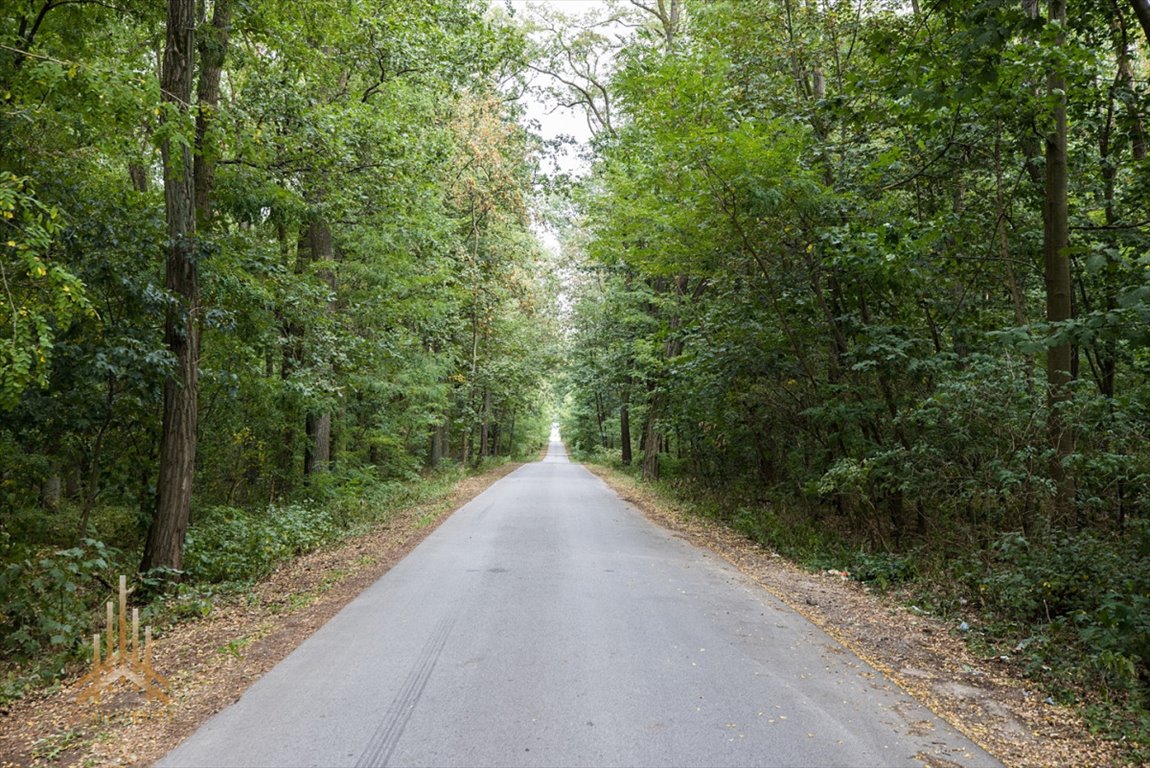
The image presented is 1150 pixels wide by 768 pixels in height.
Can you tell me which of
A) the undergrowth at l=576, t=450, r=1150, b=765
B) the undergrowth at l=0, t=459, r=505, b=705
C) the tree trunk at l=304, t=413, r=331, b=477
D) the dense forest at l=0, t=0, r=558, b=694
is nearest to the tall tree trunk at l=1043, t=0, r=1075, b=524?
the undergrowth at l=576, t=450, r=1150, b=765

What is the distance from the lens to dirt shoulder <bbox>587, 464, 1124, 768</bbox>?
400 centimetres

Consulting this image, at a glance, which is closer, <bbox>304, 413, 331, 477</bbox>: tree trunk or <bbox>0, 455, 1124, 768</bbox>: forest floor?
<bbox>0, 455, 1124, 768</bbox>: forest floor

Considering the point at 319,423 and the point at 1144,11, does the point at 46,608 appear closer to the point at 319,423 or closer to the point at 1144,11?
the point at 319,423

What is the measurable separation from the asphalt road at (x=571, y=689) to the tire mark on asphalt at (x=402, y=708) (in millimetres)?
16

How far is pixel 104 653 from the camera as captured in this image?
233 inches

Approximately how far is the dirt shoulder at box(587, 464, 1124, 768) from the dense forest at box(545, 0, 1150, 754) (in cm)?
36

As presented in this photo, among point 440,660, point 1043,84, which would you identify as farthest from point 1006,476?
point 440,660

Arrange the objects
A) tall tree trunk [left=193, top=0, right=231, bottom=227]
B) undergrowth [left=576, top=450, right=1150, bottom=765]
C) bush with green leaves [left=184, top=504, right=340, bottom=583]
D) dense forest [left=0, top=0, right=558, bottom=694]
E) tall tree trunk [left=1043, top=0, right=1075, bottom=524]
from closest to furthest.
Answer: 1. undergrowth [left=576, top=450, right=1150, bottom=765]
2. dense forest [left=0, top=0, right=558, bottom=694]
3. tall tree trunk [left=1043, top=0, right=1075, bottom=524]
4. bush with green leaves [left=184, top=504, right=340, bottom=583]
5. tall tree trunk [left=193, top=0, right=231, bottom=227]

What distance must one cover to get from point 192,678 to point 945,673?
5.95 meters

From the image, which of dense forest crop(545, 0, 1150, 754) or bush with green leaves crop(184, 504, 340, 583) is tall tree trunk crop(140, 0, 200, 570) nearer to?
bush with green leaves crop(184, 504, 340, 583)

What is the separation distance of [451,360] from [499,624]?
15.8 m

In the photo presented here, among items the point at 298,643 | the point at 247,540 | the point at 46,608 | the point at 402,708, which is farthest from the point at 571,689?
the point at 247,540

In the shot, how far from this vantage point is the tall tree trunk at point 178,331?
786cm

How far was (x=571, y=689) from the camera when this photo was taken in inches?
184
